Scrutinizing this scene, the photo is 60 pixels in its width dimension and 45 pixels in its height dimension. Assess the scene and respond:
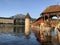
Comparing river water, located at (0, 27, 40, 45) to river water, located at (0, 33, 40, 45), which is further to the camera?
river water, located at (0, 27, 40, 45)

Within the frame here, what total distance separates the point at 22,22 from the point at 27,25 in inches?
2365

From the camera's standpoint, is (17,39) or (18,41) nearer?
(18,41)

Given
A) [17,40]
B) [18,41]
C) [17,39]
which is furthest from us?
[17,39]

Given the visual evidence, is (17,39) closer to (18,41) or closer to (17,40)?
(17,40)

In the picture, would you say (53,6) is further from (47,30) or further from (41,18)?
(47,30)

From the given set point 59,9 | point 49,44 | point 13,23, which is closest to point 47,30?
point 49,44

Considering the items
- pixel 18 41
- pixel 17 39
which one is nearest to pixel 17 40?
pixel 18 41

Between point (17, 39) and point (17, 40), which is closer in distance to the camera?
point (17, 40)

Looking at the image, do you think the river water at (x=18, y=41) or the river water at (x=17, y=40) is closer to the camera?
the river water at (x=18, y=41)

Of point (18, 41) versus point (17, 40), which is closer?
point (18, 41)

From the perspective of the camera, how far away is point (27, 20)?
104 meters

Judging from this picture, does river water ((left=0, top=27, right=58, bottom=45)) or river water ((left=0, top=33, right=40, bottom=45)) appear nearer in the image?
river water ((left=0, top=33, right=40, bottom=45))

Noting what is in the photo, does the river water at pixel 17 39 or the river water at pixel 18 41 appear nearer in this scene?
the river water at pixel 18 41

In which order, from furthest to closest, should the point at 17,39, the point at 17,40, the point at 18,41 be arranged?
the point at 17,39, the point at 17,40, the point at 18,41
